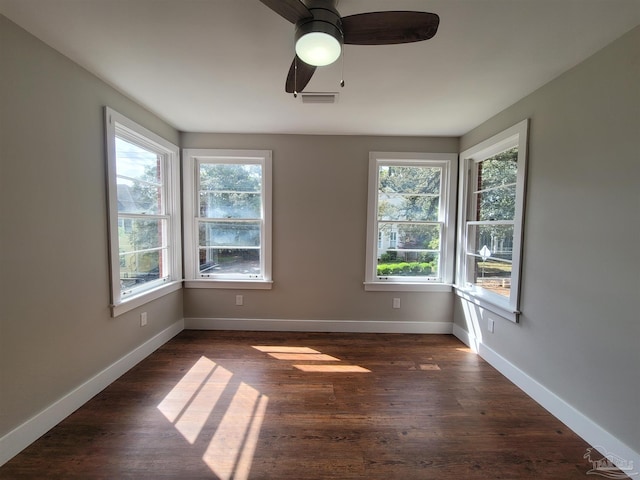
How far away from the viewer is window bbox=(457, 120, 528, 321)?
2.14m

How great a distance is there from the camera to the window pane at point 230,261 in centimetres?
316

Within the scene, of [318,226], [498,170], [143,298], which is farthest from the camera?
[318,226]

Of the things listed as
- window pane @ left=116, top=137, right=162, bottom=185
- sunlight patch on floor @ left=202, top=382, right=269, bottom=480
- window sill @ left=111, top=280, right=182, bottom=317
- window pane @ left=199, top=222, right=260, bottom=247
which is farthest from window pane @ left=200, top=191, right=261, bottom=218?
sunlight patch on floor @ left=202, top=382, right=269, bottom=480

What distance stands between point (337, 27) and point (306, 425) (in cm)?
221

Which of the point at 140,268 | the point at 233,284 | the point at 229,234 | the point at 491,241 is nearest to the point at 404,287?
the point at 491,241

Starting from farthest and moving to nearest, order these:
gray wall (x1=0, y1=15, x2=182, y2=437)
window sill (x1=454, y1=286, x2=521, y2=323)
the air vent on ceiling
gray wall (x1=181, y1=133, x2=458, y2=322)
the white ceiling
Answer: gray wall (x1=181, y1=133, x2=458, y2=322) < window sill (x1=454, y1=286, x2=521, y2=323) < the air vent on ceiling < gray wall (x1=0, y1=15, x2=182, y2=437) < the white ceiling

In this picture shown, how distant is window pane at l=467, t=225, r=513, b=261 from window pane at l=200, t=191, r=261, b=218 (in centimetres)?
243

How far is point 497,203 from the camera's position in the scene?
2.49 meters

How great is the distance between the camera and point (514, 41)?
147 cm

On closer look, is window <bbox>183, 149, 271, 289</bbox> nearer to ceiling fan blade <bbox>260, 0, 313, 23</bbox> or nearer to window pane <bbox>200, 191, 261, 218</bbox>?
window pane <bbox>200, 191, 261, 218</bbox>

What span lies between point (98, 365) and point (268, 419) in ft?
4.52

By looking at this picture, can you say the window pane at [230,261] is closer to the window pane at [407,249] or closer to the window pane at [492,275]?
the window pane at [407,249]

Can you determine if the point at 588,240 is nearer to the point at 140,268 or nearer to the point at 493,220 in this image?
the point at 493,220

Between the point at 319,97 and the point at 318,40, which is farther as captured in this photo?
the point at 319,97
